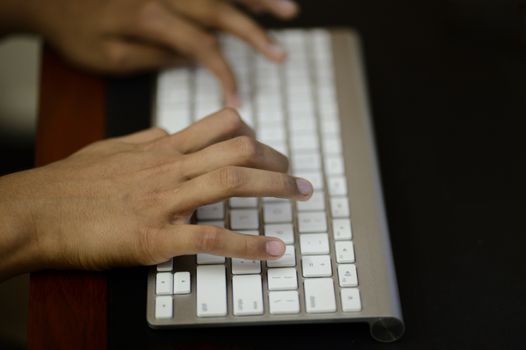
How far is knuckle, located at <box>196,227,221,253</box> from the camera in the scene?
607 mm

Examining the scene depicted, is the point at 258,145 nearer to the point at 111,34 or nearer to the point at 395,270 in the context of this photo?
the point at 395,270

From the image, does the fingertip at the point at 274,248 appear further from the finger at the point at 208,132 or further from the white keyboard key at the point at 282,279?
the finger at the point at 208,132

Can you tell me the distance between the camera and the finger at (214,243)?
0.61 meters

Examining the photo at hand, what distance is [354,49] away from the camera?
0.86 m

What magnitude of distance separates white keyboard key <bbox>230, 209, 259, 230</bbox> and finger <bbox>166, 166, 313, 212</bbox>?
4 centimetres

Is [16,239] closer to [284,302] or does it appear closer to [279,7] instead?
[284,302]

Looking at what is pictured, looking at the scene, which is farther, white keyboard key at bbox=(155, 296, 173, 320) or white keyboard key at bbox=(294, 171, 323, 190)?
white keyboard key at bbox=(294, 171, 323, 190)

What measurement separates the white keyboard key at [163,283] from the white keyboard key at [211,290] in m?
0.03

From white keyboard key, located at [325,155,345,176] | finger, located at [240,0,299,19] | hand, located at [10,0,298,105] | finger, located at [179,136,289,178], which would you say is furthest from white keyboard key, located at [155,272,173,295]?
finger, located at [240,0,299,19]

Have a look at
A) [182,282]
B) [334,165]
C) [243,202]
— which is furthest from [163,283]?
[334,165]

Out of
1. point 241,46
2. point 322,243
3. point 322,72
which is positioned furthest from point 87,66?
point 322,243

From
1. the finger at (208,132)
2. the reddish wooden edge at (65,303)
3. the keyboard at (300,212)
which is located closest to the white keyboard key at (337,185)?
the keyboard at (300,212)

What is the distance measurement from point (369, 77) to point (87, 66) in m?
0.37

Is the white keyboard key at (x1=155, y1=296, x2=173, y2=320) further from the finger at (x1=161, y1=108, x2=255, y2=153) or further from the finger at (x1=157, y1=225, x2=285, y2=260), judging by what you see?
the finger at (x1=161, y1=108, x2=255, y2=153)
